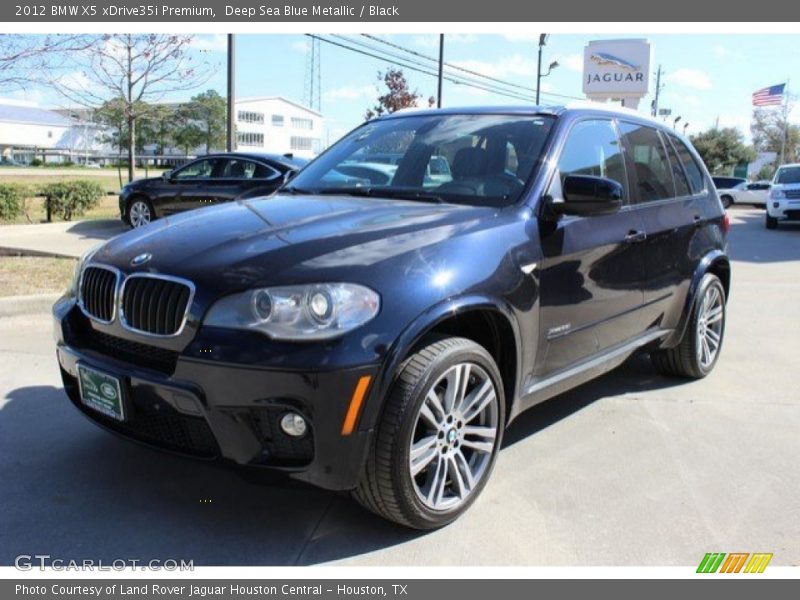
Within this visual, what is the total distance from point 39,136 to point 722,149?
Answer: 97.2 m

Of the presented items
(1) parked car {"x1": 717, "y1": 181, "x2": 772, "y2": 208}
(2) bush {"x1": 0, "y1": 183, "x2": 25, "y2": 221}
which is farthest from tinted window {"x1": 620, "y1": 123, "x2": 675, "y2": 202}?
(1) parked car {"x1": 717, "y1": 181, "x2": 772, "y2": 208}

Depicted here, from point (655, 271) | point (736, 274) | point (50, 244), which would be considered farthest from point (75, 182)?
point (655, 271)

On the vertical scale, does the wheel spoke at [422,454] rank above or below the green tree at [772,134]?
below

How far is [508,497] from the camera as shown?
3.37 meters

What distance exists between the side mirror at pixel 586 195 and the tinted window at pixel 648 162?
1.05m

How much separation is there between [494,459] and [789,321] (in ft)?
18.3

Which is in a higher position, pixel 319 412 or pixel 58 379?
pixel 319 412

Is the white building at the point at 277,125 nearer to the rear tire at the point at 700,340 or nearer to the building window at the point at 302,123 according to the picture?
the building window at the point at 302,123

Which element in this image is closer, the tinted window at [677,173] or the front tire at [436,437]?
the front tire at [436,437]

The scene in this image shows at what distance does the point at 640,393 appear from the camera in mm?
4949

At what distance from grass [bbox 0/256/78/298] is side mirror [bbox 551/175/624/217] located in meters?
5.36

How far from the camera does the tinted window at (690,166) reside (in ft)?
16.9

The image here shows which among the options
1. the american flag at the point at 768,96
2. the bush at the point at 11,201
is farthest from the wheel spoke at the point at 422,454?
the american flag at the point at 768,96
